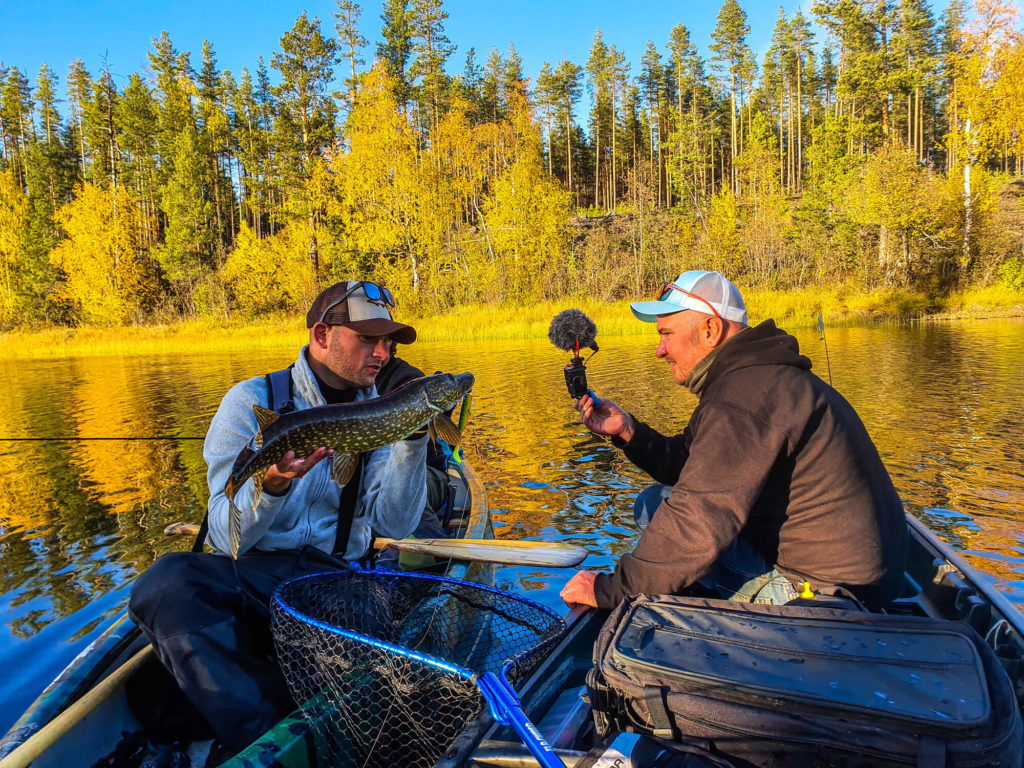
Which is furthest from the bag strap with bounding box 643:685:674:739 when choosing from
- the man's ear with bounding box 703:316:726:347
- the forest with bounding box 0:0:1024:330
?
the forest with bounding box 0:0:1024:330

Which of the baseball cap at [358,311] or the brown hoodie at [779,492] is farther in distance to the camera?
the baseball cap at [358,311]

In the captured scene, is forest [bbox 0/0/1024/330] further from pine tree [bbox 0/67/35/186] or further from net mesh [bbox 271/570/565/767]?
net mesh [bbox 271/570/565/767]

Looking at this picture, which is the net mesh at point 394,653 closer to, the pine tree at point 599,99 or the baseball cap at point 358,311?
the baseball cap at point 358,311

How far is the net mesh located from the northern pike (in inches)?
20.5

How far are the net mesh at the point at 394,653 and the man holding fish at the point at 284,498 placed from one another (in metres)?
0.27

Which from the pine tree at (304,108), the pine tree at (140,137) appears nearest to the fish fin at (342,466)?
the pine tree at (304,108)

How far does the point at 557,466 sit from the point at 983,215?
30326mm

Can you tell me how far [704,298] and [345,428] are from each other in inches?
76.3

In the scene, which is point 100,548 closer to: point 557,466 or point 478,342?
point 557,466

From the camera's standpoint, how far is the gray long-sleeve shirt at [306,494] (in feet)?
10.4

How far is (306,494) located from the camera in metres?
3.47

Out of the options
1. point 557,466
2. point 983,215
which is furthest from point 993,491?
point 983,215

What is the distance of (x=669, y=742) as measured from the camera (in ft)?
6.59

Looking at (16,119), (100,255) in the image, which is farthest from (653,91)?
(16,119)
